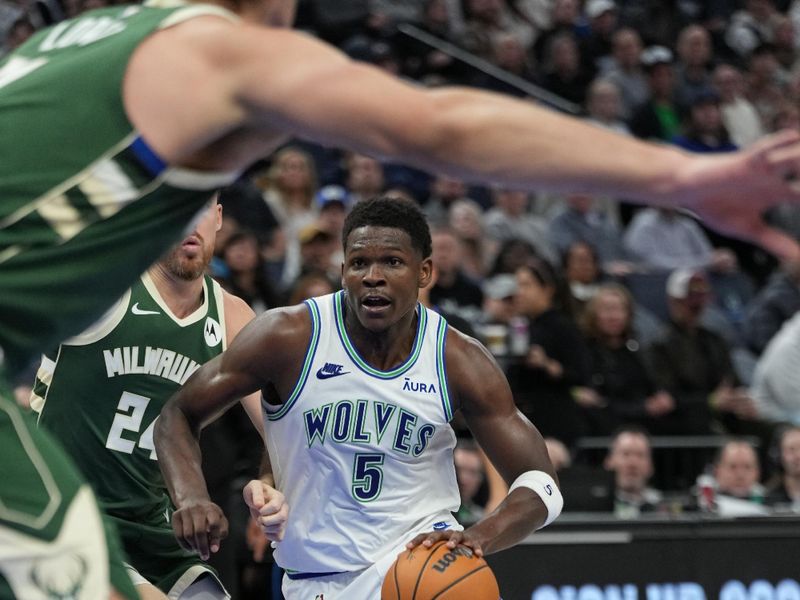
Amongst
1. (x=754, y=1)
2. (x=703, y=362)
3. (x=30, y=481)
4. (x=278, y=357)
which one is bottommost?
(x=754, y=1)

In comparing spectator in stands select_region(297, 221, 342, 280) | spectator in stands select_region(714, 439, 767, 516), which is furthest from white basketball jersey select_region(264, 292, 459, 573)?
spectator in stands select_region(714, 439, 767, 516)

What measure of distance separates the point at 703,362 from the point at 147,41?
29.4 ft

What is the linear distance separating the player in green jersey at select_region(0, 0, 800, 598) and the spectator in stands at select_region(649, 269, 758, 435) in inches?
329

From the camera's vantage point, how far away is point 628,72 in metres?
15.4

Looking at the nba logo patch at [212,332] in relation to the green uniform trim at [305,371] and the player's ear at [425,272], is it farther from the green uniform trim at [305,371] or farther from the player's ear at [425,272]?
the player's ear at [425,272]

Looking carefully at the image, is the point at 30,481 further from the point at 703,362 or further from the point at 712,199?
the point at 703,362

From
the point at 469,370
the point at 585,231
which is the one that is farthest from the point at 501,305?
the point at 469,370

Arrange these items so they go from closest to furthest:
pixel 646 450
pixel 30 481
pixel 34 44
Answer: pixel 30 481
pixel 34 44
pixel 646 450

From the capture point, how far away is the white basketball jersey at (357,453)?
468 cm

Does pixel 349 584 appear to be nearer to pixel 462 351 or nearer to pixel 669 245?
pixel 462 351

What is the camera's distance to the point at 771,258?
13.6 m

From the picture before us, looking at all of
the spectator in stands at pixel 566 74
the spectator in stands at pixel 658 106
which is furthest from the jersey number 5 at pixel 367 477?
the spectator in stands at pixel 566 74

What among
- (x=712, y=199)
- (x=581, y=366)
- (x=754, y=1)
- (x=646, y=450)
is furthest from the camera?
(x=754, y=1)

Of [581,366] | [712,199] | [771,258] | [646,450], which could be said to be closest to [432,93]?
[712,199]
